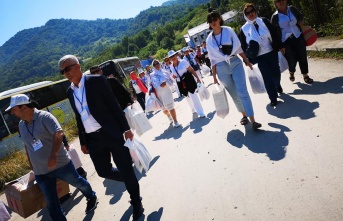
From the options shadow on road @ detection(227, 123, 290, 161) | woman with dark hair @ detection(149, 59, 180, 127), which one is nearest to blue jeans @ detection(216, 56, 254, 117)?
shadow on road @ detection(227, 123, 290, 161)

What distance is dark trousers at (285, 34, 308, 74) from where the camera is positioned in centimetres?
639

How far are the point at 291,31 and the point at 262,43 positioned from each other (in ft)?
3.69

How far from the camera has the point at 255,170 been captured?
3.73 m

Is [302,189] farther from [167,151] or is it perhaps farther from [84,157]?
[84,157]

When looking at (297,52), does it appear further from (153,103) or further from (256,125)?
(153,103)

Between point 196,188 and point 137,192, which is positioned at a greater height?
point 137,192

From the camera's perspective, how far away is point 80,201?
5.45m

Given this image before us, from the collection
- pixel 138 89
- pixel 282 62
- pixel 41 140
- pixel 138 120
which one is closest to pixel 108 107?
pixel 41 140

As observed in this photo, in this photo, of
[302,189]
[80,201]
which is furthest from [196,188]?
[80,201]

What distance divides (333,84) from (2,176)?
392 inches

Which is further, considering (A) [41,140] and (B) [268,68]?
(B) [268,68]

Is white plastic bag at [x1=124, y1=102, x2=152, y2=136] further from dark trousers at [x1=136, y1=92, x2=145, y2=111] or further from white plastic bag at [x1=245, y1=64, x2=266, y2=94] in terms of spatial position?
dark trousers at [x1=136, y1=92, x2=145, y2=111]

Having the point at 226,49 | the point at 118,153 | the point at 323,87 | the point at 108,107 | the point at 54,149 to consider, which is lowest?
the point at 323,87

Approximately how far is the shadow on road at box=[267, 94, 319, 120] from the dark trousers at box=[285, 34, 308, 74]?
980 millimetres
